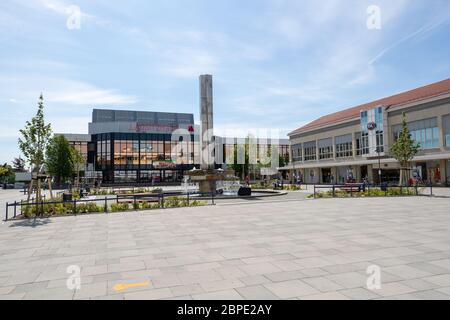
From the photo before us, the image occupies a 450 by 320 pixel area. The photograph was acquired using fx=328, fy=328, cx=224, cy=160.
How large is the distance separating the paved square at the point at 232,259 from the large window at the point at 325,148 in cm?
5254

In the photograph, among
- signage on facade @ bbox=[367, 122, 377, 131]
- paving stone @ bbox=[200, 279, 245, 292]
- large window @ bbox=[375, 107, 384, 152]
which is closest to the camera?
paving stone @ bbox=[200, 279, 245, 292]

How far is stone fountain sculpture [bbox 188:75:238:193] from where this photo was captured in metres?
30.2

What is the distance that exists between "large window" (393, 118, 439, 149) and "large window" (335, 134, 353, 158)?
12840 millimetres

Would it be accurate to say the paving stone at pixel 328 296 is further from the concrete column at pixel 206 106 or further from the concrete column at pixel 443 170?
the concrete column at pixel 443 170

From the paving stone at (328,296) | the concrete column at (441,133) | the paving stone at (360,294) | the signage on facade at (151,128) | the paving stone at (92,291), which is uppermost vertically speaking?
the signage on facade at (151,128)

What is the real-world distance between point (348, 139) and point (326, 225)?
51.7 meters

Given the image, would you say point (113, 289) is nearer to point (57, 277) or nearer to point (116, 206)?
point (57, 277)

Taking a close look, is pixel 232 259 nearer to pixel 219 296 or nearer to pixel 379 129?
pixel 219 296

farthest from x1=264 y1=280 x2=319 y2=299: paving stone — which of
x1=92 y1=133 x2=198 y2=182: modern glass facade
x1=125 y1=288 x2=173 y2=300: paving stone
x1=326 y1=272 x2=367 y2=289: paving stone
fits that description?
x1=92 y1=133 x2=198 y2=182: modern glass facade

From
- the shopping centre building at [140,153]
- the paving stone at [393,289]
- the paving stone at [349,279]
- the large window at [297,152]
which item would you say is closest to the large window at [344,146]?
the large window at [297,152]

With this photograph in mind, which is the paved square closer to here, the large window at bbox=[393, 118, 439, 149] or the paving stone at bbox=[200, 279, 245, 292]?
the paving stone at bbox=[200, 279, 245, 292]

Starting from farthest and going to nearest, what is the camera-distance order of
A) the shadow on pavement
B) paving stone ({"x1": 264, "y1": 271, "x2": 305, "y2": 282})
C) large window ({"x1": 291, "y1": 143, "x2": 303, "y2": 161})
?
large window ({"x1": 291, "y1": 143, "x2": 303, "y2": 161}) < the shadow on pavement < paving stone ({"x1": 264, "y1": 271, "x2": 305, "y2": 282})

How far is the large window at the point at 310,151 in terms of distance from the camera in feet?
232
